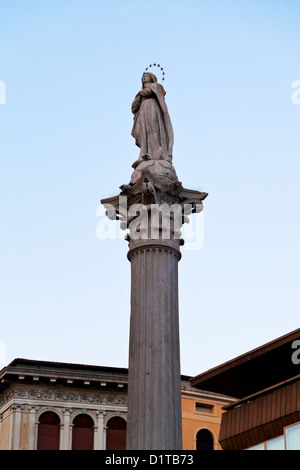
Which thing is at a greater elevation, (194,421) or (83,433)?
(194,421)

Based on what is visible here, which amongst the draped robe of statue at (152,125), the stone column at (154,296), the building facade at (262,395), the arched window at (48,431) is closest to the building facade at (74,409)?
the arched window at (48,431)

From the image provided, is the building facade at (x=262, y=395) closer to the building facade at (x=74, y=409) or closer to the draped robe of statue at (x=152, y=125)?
the building facade at (x=74, y=409)

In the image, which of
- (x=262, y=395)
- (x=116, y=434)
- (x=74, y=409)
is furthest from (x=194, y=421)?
(x=262, y=395)

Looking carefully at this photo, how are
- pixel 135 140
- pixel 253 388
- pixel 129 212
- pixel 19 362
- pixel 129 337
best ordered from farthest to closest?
pixel 19 362
pixel 253 388
pixel 135 140
pixel 129 212
pixel 129 337

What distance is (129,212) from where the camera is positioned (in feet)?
67.6

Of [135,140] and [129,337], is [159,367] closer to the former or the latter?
[129,337]

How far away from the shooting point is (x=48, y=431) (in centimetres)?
5097

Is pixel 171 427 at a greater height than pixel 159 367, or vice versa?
pixel 159 367

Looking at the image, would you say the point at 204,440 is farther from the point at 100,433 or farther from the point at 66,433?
the point at 66,433

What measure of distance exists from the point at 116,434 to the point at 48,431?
4022 mm

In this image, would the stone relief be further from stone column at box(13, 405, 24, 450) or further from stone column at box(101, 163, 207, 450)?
stone column at box(101, 163, 207, 450)

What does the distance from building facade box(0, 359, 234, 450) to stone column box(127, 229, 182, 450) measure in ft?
104

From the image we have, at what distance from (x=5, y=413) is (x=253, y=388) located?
17.4 metres
